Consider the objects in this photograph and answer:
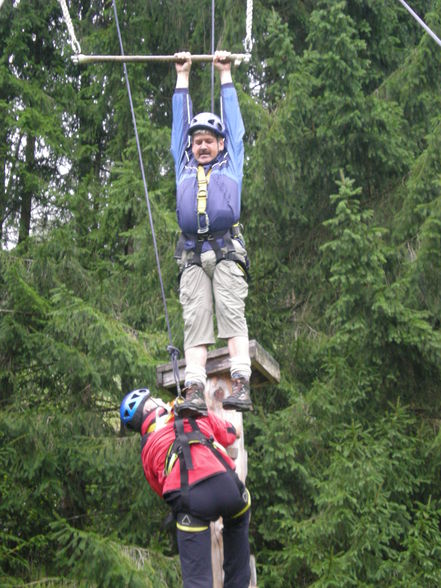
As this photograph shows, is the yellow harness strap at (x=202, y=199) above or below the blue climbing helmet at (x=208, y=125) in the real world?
below

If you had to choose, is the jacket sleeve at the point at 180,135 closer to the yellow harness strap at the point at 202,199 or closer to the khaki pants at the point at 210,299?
the yellow harness strap at the point at 202,199

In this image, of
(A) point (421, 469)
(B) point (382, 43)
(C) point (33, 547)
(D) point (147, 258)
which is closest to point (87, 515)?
(C) point (33, 547)

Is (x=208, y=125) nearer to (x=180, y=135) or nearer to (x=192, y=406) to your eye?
(x=180, y=135)

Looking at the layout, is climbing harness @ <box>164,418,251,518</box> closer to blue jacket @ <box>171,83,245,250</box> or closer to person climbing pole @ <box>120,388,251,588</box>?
person climbing pole @ <box>120,388,251,588</box>

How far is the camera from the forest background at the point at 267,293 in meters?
10.4

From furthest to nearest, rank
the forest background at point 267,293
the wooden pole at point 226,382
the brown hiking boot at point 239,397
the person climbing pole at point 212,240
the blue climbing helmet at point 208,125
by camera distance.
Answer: the forest background at point 267,293, the blue climbing helmet at point 208,125, the wooden pole at point 226,382, the person climbing pole at point 212,240, the brown hiking boot at point 239,397

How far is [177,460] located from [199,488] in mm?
219

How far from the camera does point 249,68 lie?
13.9 metres

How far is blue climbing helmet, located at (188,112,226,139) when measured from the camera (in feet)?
23.7

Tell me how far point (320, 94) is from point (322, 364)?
11.3 feet

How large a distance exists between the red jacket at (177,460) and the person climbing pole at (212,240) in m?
0.22

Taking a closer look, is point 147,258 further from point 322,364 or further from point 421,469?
point 421,469

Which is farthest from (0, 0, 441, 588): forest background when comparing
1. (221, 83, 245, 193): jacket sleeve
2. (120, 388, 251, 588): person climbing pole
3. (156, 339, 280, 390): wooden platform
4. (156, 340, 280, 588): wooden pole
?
(221, 83, 245, 193): jacket sleeve

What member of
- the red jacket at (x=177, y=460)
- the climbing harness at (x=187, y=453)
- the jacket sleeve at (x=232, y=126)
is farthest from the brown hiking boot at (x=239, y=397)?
the jacket sleeve at (x=232, y=126)
